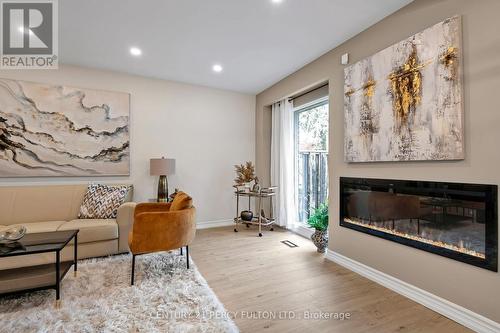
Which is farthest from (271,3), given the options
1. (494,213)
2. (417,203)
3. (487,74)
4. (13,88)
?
(13,88)

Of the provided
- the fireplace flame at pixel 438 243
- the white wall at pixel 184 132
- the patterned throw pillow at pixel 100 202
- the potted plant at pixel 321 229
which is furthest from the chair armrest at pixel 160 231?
the fireplace flame at pixel 438 243

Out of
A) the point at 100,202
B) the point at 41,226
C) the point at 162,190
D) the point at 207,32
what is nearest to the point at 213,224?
the point at 162,190

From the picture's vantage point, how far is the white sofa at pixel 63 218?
9.05ft

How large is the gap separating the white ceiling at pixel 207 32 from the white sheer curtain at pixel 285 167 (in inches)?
32.7

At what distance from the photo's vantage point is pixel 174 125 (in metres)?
4.28

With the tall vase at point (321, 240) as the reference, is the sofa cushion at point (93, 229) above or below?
above

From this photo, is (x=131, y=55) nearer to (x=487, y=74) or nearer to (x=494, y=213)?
(x=487, y=74)

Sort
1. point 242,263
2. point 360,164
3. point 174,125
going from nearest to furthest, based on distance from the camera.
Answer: point 360,164
point 242,263
point 174,125

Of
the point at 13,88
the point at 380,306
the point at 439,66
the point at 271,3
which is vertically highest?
the point at 271,3

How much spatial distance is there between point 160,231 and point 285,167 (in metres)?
2.50

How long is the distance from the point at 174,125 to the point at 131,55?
4.28 feet

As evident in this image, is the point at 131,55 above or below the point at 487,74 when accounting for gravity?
above

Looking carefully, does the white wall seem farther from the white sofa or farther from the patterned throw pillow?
the patterned throw pillow

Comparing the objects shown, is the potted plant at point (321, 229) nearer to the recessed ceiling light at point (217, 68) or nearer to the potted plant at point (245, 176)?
the potted plant at point (245, 176)
